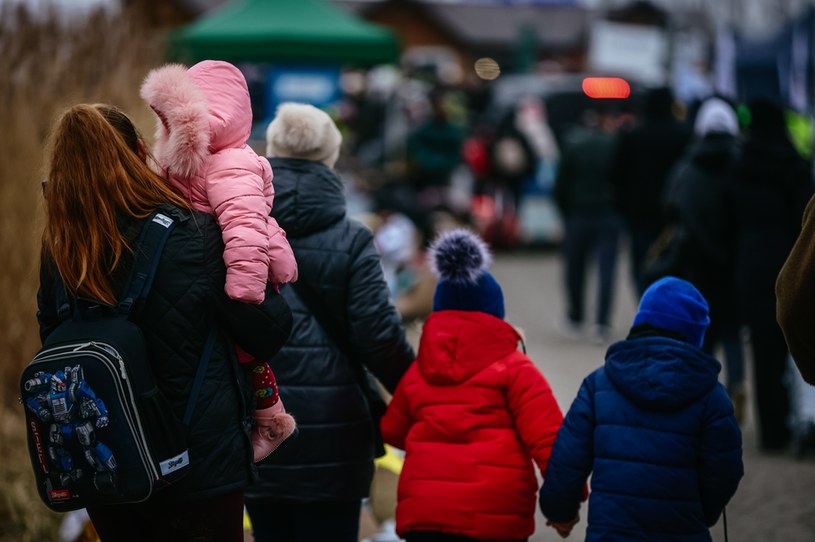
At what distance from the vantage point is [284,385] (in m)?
4.63

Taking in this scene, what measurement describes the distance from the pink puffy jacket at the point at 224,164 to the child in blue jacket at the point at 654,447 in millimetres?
1054

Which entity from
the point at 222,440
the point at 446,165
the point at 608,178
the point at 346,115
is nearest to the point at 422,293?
the point at 608,178

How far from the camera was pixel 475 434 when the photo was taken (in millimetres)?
4340

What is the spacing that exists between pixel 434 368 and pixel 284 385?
0.57m

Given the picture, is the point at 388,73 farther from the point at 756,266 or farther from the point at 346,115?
the point at 756,266

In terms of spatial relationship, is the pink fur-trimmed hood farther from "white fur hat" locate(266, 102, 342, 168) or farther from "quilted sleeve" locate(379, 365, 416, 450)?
"quilted sleeve" locate(379, 365, 416, 450)

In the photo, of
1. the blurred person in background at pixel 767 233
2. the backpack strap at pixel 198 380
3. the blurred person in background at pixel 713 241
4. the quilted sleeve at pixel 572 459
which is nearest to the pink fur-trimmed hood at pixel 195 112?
the backpack strap at pixel 198 380

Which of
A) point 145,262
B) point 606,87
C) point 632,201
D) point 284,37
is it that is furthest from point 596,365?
point 606,87

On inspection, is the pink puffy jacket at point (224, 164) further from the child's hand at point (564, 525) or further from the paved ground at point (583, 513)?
the paved ground at point (583, 513)

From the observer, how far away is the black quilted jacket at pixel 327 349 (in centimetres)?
458

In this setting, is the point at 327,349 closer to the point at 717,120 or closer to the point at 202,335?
the point at 202,335

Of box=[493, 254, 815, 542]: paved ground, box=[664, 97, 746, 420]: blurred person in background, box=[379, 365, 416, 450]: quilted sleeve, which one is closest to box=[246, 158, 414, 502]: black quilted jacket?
box=[379, 365, 416, 450]: quilted sleeve

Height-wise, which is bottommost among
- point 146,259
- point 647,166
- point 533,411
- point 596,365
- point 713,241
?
point 596,365

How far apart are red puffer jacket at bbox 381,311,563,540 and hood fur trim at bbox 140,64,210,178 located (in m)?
1.12
